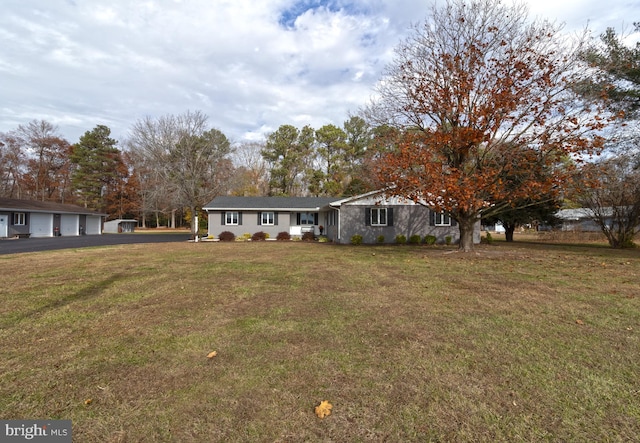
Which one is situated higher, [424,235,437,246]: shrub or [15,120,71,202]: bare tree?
[15,120,71,202]: bare tree

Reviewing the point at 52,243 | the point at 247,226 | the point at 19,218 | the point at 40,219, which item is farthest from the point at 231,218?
the point at 19,218

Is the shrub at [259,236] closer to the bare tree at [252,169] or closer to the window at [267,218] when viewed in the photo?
the window at [267,218]

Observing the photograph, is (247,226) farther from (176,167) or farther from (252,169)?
(252,169)

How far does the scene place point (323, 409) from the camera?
248 cm

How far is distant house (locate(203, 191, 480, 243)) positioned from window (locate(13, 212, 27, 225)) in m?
16.4

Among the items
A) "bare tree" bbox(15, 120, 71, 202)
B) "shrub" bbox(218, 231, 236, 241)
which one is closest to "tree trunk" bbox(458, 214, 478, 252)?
"shrub" bbox(218, 231, 236, 241)

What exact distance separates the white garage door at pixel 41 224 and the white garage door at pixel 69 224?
1339mm

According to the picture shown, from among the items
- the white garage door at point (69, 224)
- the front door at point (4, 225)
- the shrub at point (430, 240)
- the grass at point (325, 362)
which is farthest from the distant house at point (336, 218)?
the white garage door at point (69, 224)

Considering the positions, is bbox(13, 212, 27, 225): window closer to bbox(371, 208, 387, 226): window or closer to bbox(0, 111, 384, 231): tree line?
bbox(0, 111, 384, 231): tree line

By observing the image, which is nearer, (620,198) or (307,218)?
(620,198)

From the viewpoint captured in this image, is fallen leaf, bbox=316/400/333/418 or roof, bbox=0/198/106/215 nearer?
fallen leaf, bbox=316/400/333/418

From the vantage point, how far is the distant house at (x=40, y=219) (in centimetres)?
2592

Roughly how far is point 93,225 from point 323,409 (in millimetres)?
40686

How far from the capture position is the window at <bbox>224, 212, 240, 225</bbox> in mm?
24372
